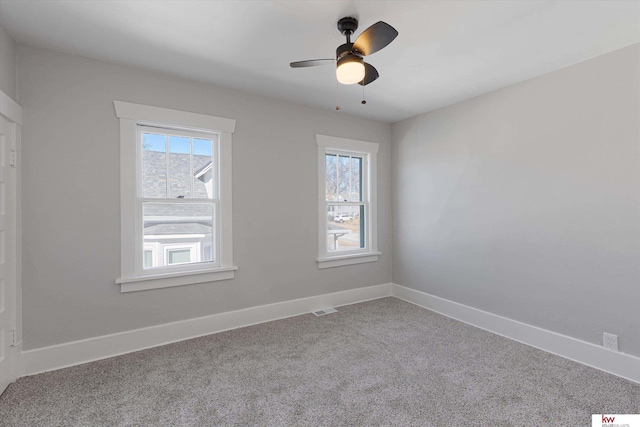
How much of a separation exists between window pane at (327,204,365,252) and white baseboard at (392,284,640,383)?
3.73ft

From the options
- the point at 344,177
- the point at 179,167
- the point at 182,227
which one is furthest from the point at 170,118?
the point at 344,177

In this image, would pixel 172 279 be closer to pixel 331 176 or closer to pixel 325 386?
pixel 325 386

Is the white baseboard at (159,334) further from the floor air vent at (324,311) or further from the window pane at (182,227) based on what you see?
the window pane at (182,227)

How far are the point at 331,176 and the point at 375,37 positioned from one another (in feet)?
7.89

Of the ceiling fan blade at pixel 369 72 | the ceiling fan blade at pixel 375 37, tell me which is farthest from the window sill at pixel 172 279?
the ceiling fan blade at pixel 375 37

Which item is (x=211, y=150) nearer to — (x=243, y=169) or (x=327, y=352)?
(x=243, y=169)

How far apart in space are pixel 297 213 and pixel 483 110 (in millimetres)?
2427

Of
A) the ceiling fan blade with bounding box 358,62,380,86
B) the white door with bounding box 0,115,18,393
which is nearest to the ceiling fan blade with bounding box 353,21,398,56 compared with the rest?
the ceiling fan blade with bounding box 358,62,380,86

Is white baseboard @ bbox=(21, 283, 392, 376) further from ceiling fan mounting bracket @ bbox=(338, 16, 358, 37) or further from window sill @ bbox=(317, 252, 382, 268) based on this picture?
ceiling fan mounting bracket @ bbox=(338, 16, 358, 37)

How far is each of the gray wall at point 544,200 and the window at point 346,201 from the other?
29.0 inches

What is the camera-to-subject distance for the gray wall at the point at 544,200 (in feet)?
7.87

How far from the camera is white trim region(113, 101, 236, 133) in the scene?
2730 millimetres

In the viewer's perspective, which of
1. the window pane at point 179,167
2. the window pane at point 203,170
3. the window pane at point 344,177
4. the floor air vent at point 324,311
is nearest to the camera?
the window pane at point 179,167

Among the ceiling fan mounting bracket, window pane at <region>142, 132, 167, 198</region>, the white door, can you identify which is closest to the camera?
the ceiling fan mounting bracket
